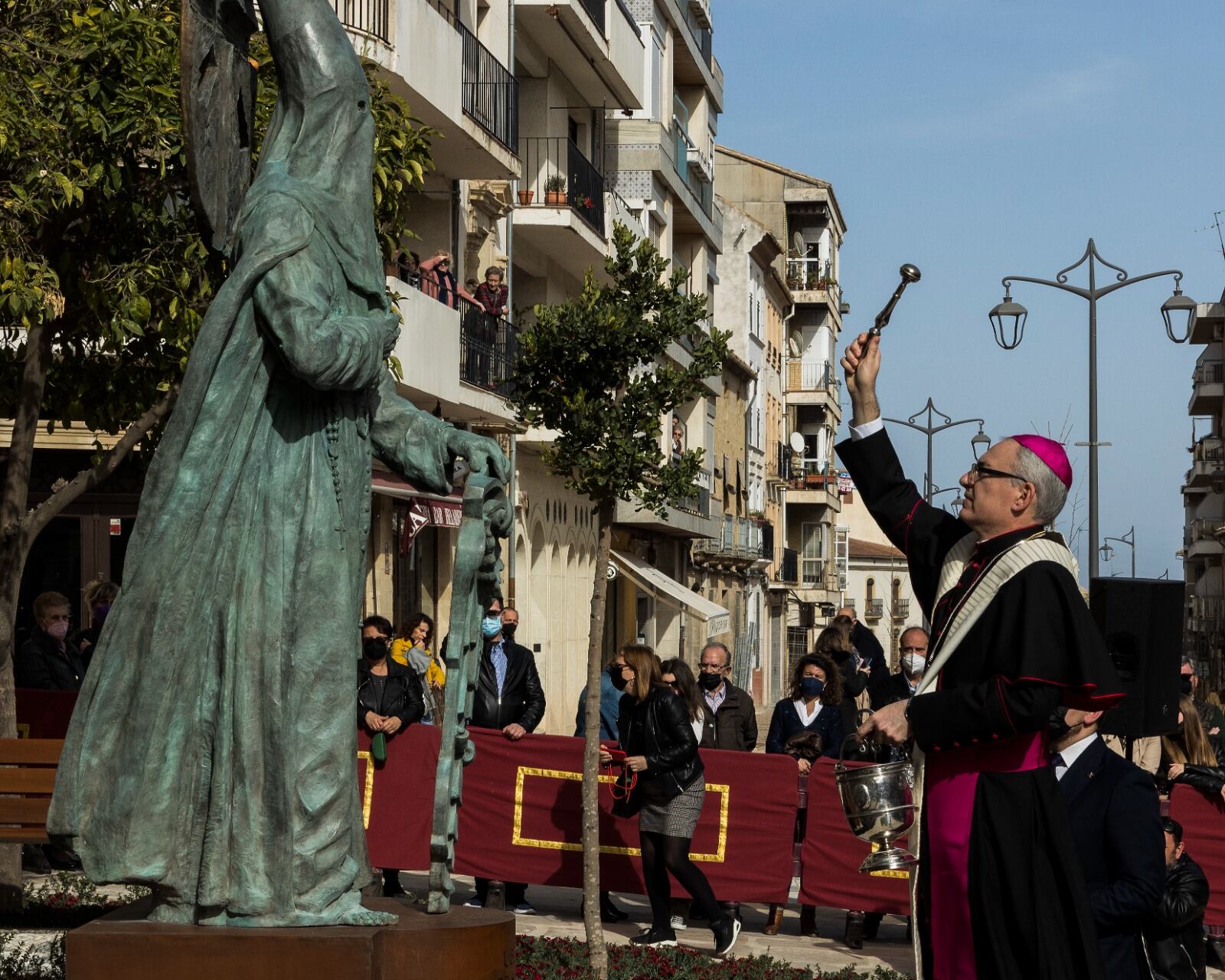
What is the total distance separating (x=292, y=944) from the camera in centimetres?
499

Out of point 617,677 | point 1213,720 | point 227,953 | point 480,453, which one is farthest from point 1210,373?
point 227,953

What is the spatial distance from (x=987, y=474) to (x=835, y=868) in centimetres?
758

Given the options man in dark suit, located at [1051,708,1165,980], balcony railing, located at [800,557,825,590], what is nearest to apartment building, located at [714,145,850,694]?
balcony railing, located at [800,557,825,590]

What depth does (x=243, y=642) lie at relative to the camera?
5176 millimetres

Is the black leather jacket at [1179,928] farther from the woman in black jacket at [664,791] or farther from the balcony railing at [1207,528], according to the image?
the balcony railing at [1207,528]

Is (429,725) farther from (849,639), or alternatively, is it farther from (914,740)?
(914,740)

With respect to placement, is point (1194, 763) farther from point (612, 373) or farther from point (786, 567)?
point (786, 567)

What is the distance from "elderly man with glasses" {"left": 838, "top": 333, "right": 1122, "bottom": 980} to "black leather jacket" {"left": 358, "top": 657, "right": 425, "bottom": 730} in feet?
25.1

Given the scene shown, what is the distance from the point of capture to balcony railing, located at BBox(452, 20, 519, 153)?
25.6m

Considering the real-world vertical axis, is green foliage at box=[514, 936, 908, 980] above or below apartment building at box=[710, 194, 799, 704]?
below

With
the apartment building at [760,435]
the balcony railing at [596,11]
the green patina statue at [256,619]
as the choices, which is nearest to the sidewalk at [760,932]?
the green patina statue at [256,619]

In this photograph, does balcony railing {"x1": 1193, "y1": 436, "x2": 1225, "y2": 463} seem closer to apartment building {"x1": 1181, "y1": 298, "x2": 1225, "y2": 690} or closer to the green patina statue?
apartment building {"x1": 1181, "y1": 298, "x2": 1225, "y2": 690}

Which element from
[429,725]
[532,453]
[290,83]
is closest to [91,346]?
[429,725]

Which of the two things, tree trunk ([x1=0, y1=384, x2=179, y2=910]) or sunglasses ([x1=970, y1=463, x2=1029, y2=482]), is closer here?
sunglasses ([x1=970, y1=463, x2=1029, y2=482])
